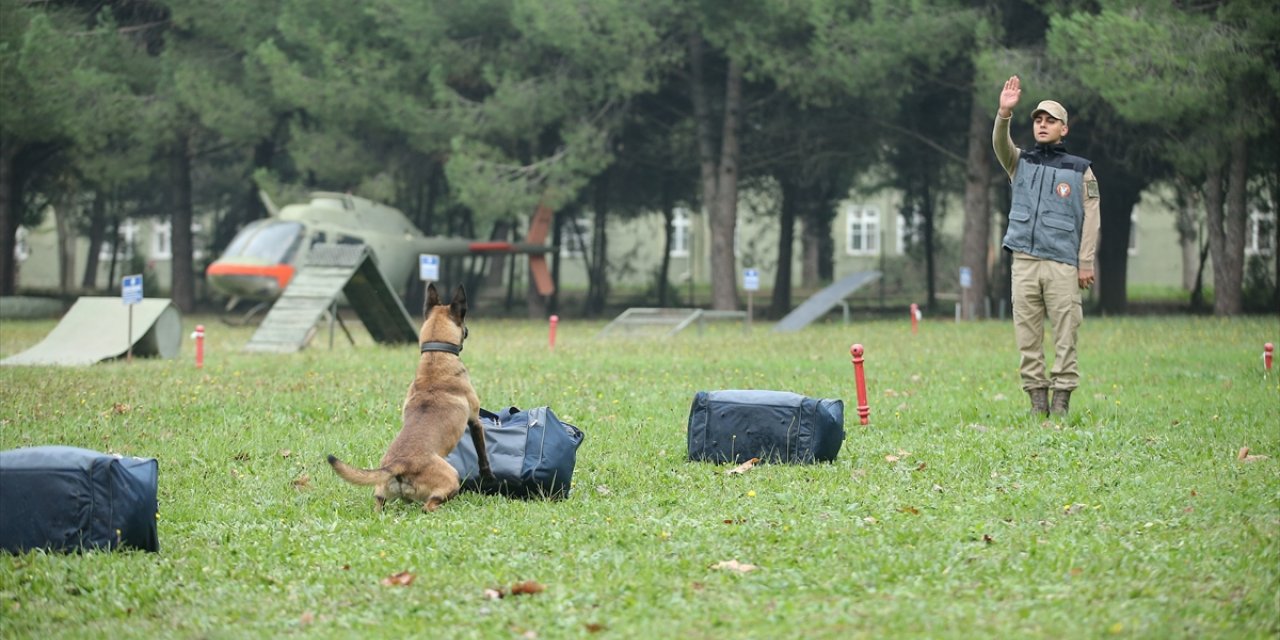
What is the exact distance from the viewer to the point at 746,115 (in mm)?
35625

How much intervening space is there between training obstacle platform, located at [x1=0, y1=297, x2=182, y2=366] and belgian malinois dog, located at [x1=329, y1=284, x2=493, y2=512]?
443 inches

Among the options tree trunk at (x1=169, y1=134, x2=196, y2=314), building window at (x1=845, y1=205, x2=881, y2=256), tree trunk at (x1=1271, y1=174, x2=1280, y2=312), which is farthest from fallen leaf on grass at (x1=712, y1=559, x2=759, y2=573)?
building window at (x1=845, y1=205, x2=881, y2=256)

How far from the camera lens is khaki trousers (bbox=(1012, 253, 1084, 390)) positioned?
440 inches

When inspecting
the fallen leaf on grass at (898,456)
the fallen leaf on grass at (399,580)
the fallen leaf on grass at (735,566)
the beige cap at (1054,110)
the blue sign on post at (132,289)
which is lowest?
the fallen leaf on grass at (399,580)

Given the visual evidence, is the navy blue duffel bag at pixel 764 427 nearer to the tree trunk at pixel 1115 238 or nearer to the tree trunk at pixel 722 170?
the tree trunk at pixel 722 170

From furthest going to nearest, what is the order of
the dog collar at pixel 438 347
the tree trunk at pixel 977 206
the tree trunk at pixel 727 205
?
the tree trunk at pixel 727 205 < the tree trunk at pixel 977 206 < the dog collar at pixel 438 347

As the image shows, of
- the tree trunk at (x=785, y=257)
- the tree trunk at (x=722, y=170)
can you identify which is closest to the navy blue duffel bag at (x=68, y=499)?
the tree trunk at (x=722, y=170)

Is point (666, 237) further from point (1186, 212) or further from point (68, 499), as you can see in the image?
point (68, 499)

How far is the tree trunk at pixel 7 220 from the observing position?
3762 centimetres

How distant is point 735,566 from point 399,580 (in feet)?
5.01

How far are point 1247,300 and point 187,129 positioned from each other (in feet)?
88.2

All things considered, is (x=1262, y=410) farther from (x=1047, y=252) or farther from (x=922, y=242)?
(x=922, y=242)

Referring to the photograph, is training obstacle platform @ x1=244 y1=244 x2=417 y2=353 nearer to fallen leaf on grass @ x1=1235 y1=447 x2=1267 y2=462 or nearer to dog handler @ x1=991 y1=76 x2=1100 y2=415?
dog handler @ x1=991 y1=76 x2=1100 y2=415

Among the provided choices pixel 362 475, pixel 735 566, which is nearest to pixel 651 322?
pixel 362 475
